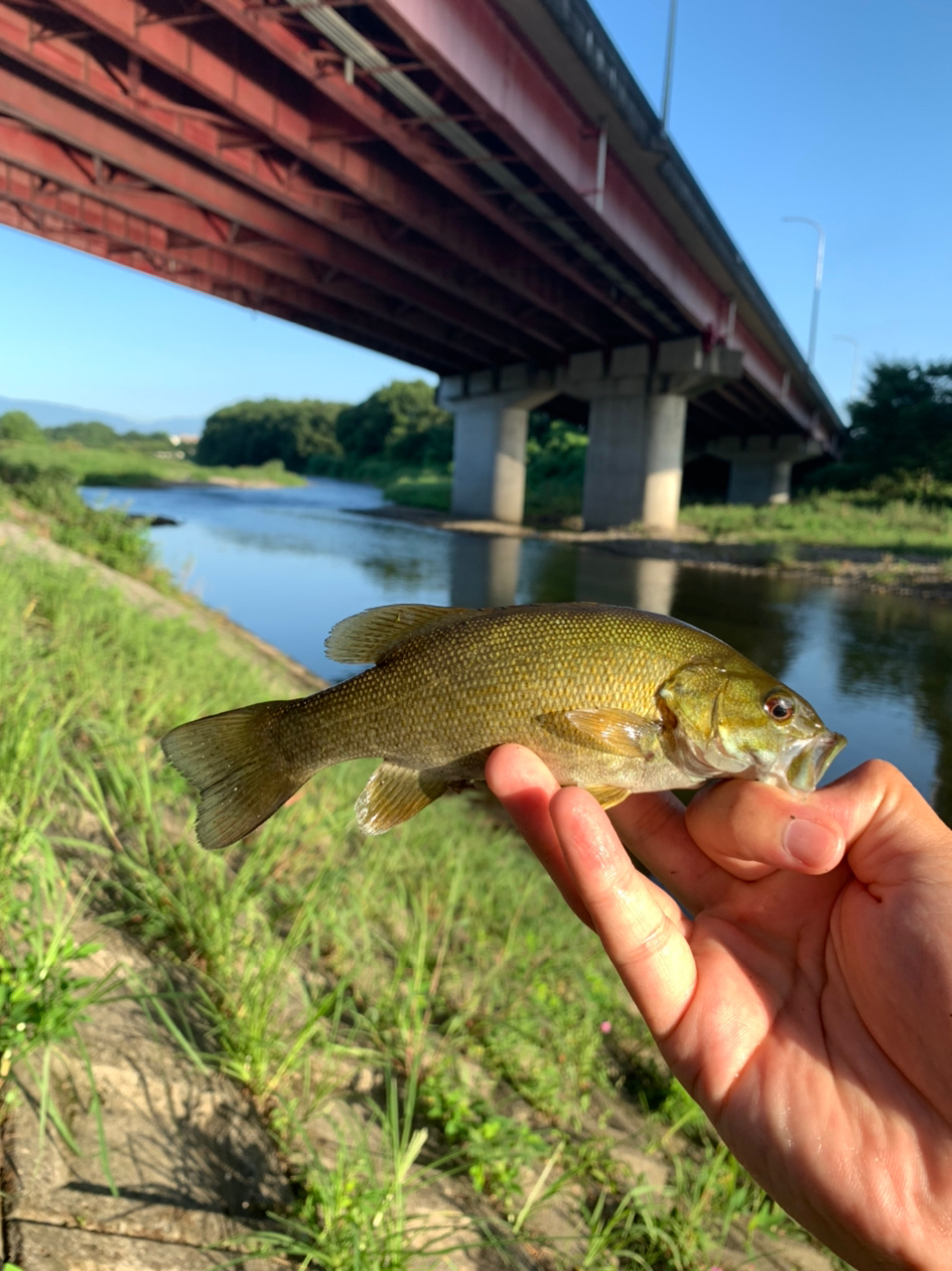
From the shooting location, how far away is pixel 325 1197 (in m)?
2.24

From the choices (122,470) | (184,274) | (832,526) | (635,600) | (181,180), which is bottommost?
(635,600)

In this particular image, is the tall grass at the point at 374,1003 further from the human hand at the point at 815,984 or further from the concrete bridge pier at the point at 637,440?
the concrete bridge pier at the point at 637,440

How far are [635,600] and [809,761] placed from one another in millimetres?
15103

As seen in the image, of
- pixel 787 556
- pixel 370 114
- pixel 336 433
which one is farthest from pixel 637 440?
pixel 336 433

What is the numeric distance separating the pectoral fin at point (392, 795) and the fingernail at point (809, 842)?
36.4 inches

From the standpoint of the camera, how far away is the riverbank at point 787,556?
2277 centimetres

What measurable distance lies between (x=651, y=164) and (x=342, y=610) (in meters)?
14.5

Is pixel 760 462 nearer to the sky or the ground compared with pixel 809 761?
nearer to the sky

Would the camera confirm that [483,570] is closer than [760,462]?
Yes

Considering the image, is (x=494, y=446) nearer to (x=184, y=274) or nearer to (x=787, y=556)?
(x=184, y=274)

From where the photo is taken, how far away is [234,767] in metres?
2.12

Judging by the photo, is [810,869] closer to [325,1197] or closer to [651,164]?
[325,1197]

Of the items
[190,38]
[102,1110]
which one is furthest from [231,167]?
[102,1110]

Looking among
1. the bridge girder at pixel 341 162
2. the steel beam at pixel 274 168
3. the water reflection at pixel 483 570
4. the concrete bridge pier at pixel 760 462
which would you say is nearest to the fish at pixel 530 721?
the water reflection at pixel 483 570
